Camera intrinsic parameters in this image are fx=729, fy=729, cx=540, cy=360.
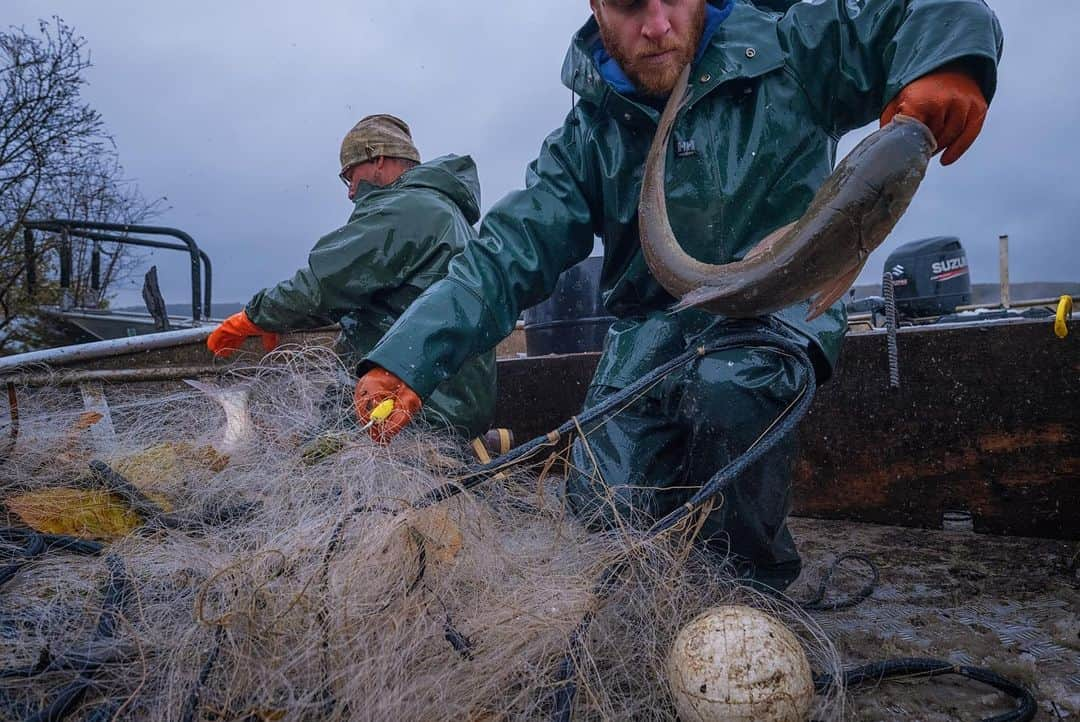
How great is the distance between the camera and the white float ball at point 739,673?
1.61 m

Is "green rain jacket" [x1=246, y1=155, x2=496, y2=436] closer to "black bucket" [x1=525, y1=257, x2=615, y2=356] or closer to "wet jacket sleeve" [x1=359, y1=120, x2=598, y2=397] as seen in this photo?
"wet jacket sleeve" [x1=359, y1=120, x2=598, y2=397]

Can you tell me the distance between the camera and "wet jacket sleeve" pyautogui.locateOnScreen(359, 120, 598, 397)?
246 cm

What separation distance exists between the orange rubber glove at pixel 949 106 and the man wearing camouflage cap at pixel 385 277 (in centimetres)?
239

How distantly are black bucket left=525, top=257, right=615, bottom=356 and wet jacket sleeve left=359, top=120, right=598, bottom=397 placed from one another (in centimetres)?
288

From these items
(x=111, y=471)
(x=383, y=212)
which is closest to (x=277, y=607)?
(x=111, y=471)

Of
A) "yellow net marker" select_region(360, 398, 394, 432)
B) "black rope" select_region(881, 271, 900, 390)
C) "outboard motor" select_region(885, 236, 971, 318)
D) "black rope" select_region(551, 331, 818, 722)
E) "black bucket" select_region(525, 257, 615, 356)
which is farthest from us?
"outboard motor" select_region(885, 236, 971, 318)

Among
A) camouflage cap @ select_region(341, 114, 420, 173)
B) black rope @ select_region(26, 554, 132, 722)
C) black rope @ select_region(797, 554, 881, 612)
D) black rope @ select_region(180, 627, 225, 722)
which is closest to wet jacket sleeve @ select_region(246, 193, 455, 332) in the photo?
camouflage cap @ select_region(341, 114, 420, 173)

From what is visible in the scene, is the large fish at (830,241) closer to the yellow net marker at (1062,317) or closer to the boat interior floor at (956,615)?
the boat interior floor at (956,615)

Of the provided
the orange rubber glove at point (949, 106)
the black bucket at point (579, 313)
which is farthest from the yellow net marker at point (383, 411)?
the black bucket at point (579, 313)

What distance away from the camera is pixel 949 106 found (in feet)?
6.72

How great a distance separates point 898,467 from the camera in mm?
3656

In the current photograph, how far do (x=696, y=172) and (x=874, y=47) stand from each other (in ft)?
2.28

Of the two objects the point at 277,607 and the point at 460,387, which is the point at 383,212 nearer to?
the point at 460,387

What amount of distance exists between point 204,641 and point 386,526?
442 millimetres
